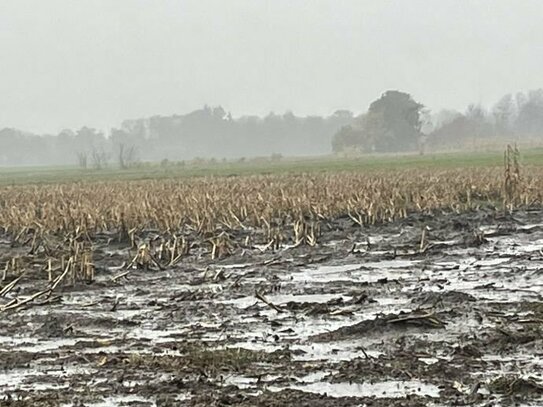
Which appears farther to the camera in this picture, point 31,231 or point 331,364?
point 31,231

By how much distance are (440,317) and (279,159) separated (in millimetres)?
83669

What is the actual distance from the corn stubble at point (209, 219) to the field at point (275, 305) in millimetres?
73

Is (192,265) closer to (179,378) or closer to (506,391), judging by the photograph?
(179,378)

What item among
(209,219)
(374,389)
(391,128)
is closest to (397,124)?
(391,128)

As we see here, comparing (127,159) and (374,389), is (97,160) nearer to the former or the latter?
(127,159)

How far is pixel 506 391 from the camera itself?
6684mm

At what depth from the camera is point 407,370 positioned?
7.46m

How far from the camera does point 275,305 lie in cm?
1105

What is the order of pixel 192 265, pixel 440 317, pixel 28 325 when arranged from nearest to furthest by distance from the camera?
pixel 440 317 → pixel 28 325 → pixel 192 265

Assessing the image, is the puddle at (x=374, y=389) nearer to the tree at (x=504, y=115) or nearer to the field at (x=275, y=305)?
the field at (x=275, y=305)

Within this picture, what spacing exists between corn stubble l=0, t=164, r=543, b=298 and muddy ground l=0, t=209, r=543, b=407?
1.91 ft

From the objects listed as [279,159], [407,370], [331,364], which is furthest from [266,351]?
[279,159]

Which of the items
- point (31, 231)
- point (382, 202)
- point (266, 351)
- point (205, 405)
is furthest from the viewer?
point (382, 202)

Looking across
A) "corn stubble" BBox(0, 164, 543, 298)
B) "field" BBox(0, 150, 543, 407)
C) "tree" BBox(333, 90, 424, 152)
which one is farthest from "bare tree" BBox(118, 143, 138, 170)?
"field" BBox(0, 150, 543, 407)
